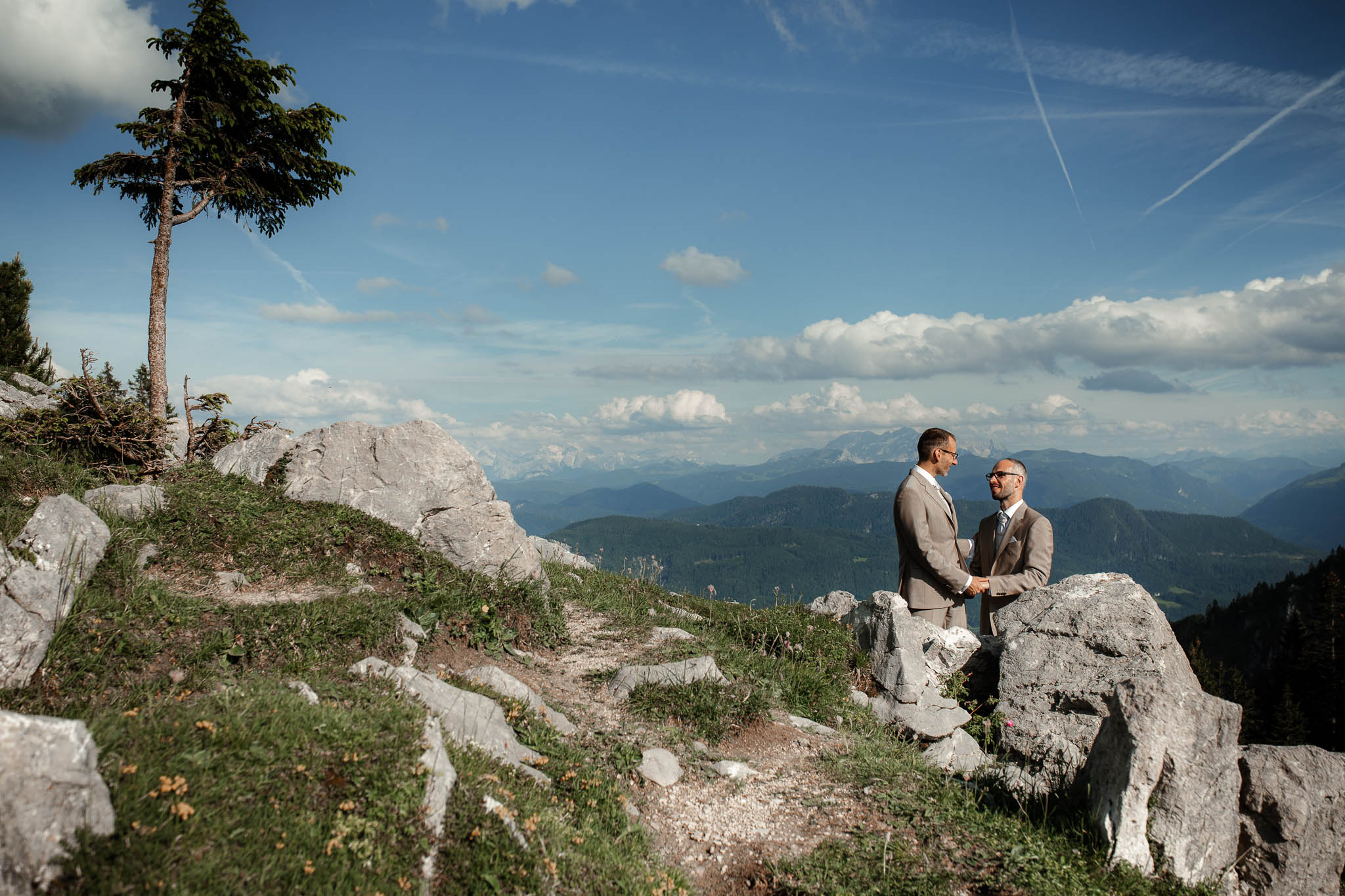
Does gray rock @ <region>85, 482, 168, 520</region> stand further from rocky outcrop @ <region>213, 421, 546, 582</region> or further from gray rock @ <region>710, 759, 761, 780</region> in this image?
gray rock @ <region>710, 759, 761, 780</region>

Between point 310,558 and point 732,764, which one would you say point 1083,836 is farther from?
point 310,558

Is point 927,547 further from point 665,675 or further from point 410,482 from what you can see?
point 410,482

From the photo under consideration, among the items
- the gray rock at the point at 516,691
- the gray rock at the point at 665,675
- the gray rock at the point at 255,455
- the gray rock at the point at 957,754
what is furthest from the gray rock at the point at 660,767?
the gray rock at the point at 255,455

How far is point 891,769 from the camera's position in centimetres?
721

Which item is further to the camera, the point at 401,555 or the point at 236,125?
the point at 236,125

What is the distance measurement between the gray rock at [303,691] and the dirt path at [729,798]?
2.30 metres

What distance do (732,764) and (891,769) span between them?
173 centimetres

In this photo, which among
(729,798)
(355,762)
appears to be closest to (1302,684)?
(729,798)

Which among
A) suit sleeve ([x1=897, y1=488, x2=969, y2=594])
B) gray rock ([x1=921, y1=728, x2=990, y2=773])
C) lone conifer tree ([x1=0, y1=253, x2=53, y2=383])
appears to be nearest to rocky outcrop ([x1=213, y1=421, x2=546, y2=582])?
suit sleeve ([x1=897, y1=488, x2=969, y2=594])

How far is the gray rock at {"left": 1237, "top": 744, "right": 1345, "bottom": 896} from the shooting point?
585 centimetres

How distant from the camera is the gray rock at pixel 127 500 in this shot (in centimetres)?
1006

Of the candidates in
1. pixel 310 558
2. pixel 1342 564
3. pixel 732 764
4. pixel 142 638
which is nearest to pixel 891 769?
pixel 732 764

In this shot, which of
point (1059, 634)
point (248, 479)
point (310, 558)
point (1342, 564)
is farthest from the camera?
point (1342, 564)

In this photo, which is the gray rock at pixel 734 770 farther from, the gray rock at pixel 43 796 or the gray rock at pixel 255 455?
the gray rock at pixel 255 455
